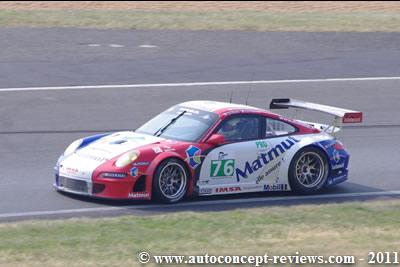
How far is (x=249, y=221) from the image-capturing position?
10.8 m

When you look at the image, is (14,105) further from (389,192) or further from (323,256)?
(323,256)

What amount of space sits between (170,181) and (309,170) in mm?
2030

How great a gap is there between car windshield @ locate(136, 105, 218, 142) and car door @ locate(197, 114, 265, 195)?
0.21 metres

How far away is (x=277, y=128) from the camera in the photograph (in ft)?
42.8

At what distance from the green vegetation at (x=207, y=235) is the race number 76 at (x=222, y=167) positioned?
86 cm

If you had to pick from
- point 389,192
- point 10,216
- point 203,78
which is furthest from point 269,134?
point 203,78

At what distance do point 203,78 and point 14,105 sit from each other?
15.0 ft

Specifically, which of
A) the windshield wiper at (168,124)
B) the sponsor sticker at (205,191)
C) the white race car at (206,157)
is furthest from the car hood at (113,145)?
the sponsor sticker at (205,191)

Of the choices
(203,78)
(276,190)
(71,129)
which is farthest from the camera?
(203,78)

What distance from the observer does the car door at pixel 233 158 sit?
40.6 ft

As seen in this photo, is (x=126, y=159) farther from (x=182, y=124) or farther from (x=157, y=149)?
(x=182, y=124)

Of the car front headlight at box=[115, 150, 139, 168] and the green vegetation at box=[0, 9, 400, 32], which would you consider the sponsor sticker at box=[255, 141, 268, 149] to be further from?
the green vegetation at box=[0, 9, 400, 32]

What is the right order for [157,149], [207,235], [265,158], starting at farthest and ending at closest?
1. [265,158]
2. [157,149]
3. [207,235]

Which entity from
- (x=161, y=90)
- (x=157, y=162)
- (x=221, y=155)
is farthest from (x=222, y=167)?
(x=161, y=90)
